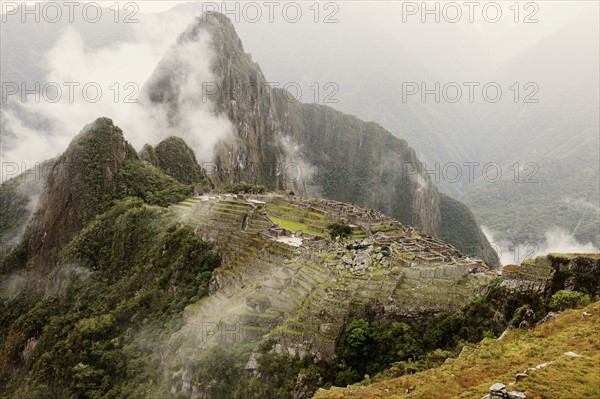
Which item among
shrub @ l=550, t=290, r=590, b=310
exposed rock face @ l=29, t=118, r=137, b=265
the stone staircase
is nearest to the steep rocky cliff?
exposed rock face @ l=29, t=118, r=137, b=265

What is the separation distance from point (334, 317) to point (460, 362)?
26.3 feet

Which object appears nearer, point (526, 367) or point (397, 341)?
point (526, 367)

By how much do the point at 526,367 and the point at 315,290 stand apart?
13.8 m

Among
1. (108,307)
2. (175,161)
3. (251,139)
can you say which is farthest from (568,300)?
(251,139)

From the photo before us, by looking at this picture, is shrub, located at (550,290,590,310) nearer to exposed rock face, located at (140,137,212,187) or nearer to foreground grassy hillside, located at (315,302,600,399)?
foreground grassy hillside, located at (315,302,600,399)

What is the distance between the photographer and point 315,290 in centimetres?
2644

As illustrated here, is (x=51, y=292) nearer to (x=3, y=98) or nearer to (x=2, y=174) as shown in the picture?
(x=2, y=174)

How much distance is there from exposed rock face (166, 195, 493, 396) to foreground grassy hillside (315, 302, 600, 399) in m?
5.02

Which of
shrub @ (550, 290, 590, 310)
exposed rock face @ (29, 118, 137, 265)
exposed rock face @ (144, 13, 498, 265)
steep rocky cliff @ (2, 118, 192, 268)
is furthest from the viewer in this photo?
exposed rock face @ (144, 13, 498, 265)

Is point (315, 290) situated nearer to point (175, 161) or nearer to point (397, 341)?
point (397, 341)

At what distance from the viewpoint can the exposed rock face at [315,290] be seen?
24.3 meters

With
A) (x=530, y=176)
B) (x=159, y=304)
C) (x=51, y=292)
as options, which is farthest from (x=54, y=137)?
(x=530, y=176)

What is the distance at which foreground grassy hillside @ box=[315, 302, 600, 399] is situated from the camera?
1127cm

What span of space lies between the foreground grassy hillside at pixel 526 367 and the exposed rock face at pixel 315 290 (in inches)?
198
